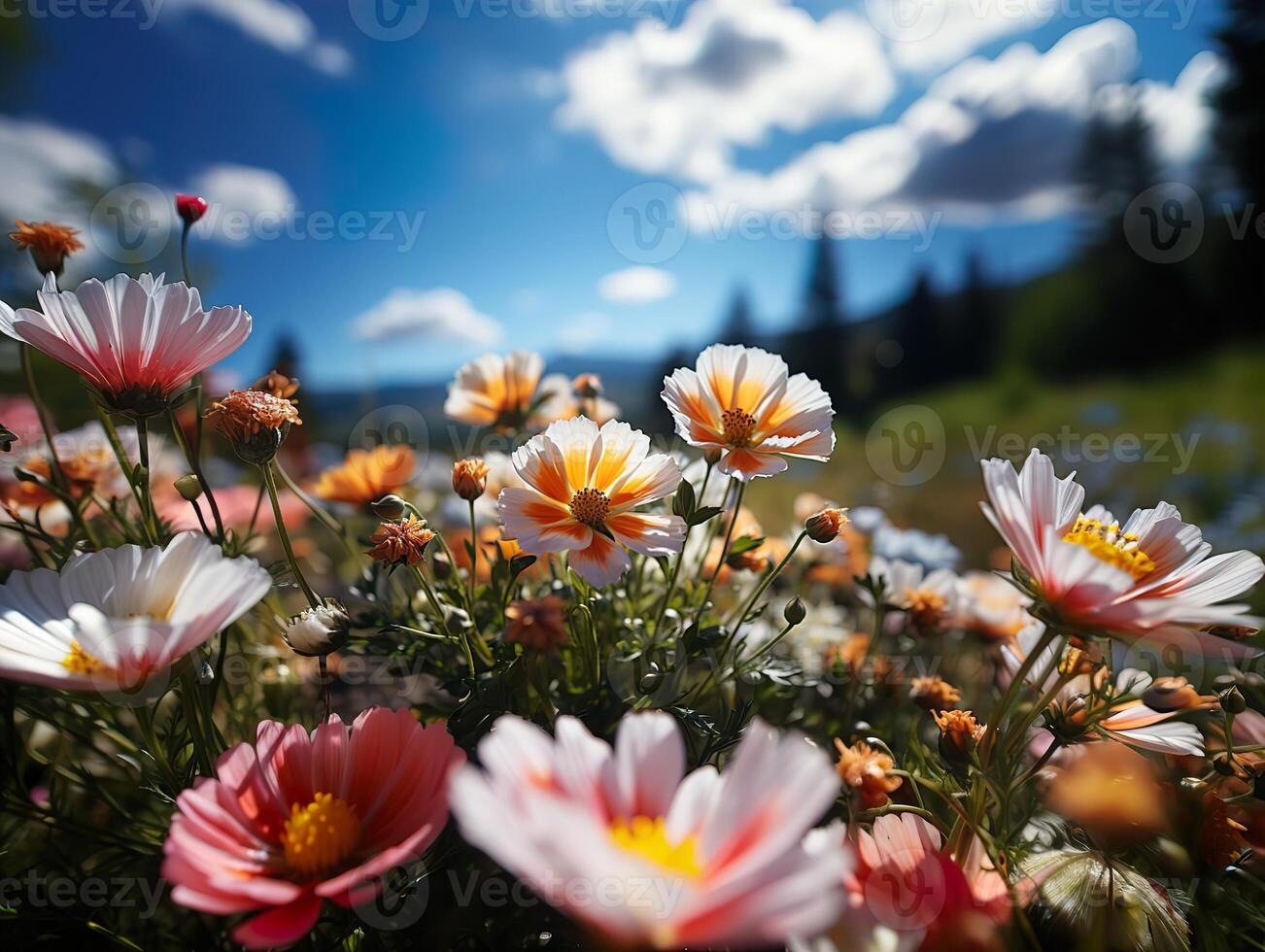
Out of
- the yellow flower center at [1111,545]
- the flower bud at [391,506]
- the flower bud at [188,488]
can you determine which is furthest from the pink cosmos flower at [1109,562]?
the flower bud at [188,488]

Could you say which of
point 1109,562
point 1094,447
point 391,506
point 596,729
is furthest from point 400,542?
point 1094,447

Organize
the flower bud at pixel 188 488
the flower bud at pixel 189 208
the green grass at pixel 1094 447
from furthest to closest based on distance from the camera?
the green grass at pixel 1094 447 → the flower bud at pixel 189 208 → the flower bud at pixel 188 488

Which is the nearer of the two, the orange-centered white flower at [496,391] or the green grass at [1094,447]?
the orange-centered white flower at [496,391]

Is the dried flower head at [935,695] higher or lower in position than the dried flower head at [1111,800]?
lower

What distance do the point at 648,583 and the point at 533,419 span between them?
0.62ft

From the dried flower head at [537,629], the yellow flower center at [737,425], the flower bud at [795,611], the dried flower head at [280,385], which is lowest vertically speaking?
the flower bud at [795,611]

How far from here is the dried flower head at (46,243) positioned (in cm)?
49

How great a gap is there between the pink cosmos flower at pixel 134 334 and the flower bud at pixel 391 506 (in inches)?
4.7

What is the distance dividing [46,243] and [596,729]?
1.67 feet

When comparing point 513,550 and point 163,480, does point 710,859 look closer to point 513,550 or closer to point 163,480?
point 513,550

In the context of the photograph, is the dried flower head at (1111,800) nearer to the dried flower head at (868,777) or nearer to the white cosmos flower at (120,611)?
the dried flower head at (868,777)

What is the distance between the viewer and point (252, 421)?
15.4 inches

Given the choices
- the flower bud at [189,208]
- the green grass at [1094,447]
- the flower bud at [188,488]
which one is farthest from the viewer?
the green grass at [1094,447]

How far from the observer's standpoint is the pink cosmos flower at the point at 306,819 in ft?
0.88
